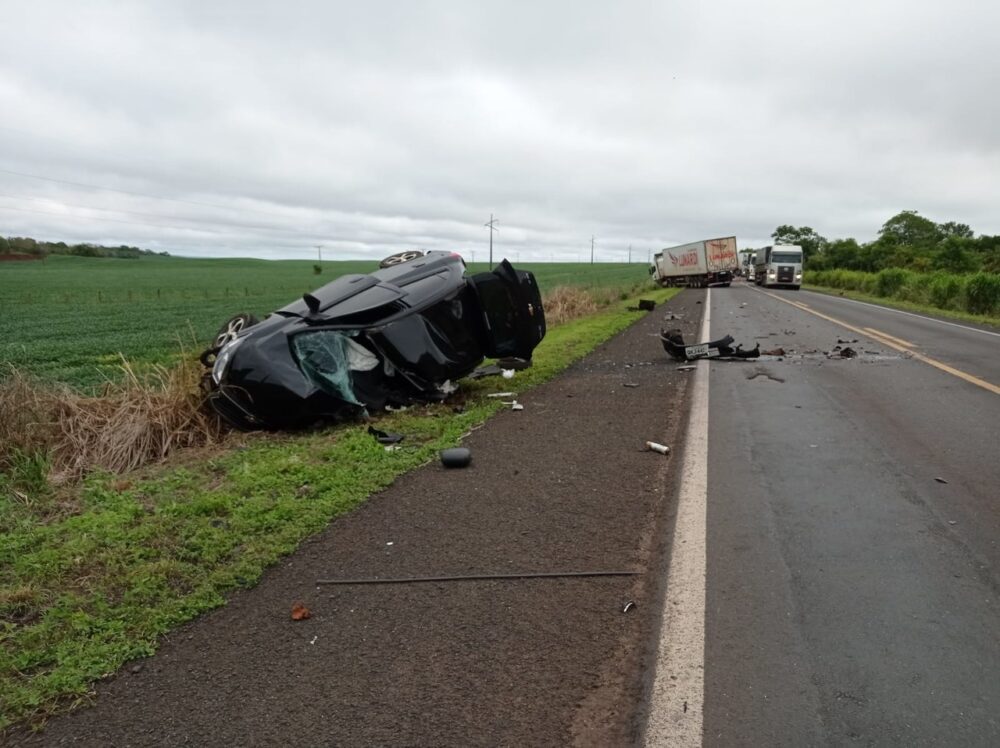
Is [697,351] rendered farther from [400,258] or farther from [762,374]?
[400,258]

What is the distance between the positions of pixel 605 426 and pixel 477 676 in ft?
13.4

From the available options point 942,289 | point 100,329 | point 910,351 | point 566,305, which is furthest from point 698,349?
point 942,289

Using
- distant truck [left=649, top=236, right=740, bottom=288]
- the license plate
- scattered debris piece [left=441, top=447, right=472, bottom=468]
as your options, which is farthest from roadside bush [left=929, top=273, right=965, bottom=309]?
scattered debris piece [left=441, top=447, right=472, bottom=468]

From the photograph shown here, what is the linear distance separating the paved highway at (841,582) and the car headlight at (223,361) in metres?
4.32

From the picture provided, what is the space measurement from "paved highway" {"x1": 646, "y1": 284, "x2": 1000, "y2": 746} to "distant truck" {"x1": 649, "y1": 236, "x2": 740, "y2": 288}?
→ 39469 millimetres

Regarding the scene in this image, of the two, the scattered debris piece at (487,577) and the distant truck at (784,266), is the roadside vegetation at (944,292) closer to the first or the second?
the distant truck at (784,266)

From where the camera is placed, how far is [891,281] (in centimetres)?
3478

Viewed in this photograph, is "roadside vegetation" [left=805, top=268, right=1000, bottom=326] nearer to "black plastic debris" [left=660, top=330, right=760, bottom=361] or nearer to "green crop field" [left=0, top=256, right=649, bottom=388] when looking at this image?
"black plastic debris" [left=660, top=330, right=760, bottom=361]

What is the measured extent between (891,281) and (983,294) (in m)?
12.9

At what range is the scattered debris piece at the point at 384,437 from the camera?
232 inches

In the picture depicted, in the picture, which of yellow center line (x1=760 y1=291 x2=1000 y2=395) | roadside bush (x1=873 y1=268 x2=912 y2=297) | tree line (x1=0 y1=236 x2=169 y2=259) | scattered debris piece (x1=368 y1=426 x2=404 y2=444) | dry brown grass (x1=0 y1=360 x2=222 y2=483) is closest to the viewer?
dry brown grass (x1=0 y1=360 x2=222 y2=483)

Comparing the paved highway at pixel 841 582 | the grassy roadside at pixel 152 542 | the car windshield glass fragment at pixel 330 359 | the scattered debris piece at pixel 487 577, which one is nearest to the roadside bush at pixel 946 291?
the paved highway at pixel 841 582

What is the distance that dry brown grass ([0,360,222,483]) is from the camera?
571cm

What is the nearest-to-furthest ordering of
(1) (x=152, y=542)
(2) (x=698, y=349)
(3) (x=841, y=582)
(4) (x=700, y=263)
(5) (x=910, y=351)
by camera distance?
(3) (x=841, y=582) → (1) (x=152, y=542) → (2) (x=698, y=349) → (5) (x=910, y=351) → (4) (x=700, y=263)
